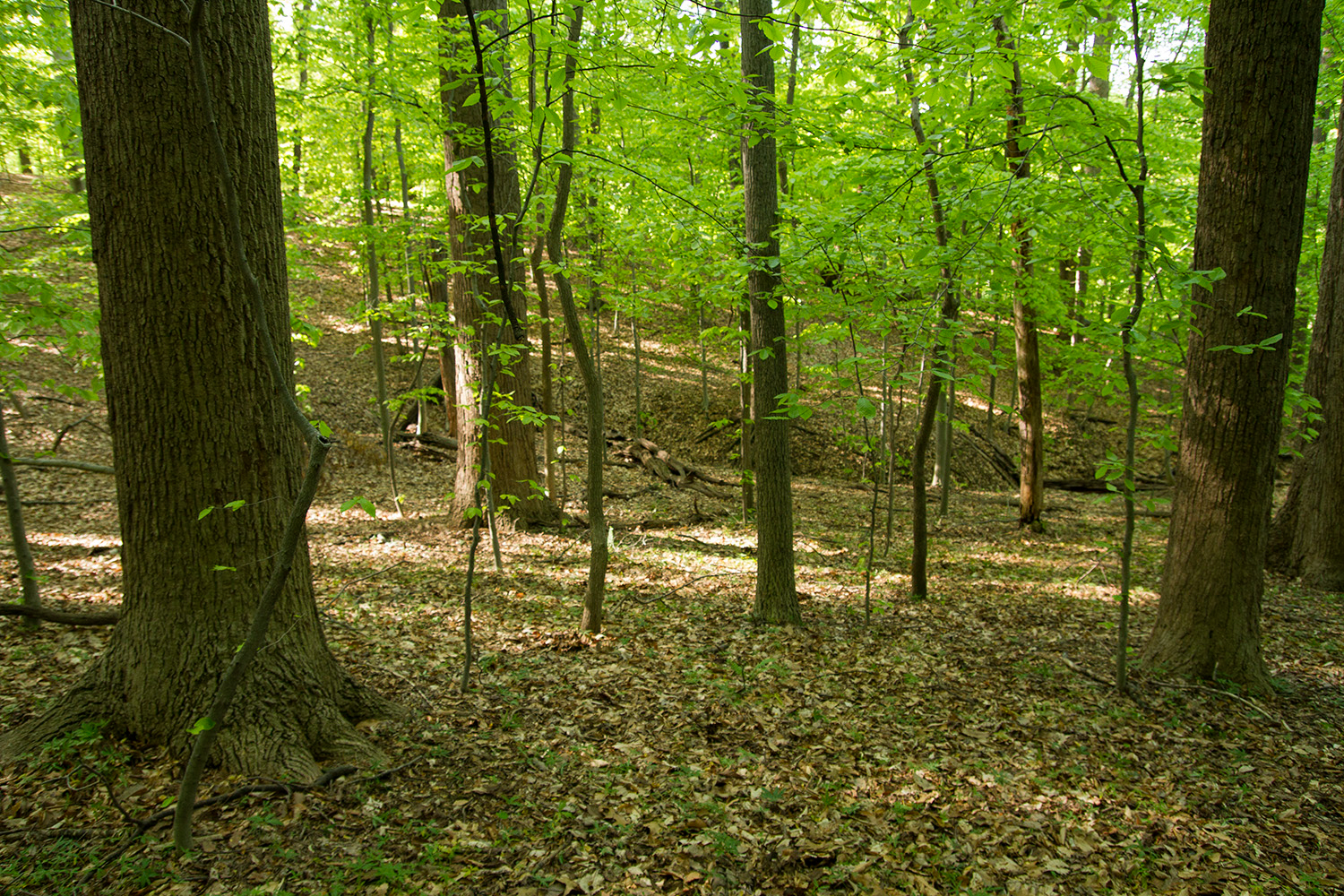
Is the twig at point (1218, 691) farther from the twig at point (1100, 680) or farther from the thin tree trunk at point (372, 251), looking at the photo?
the thin tree trunk at point (372, 251)

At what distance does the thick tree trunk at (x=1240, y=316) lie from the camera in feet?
13.3

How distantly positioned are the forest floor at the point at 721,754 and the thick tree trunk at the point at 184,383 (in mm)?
320

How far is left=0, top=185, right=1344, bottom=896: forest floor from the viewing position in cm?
271

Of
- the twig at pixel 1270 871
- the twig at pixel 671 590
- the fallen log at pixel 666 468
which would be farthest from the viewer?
the fallen log at pixel 666 468

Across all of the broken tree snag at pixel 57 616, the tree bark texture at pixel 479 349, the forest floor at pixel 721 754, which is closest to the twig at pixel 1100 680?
the forest floor at pixel 721 754

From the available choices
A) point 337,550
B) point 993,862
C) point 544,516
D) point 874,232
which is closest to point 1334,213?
point 874,232

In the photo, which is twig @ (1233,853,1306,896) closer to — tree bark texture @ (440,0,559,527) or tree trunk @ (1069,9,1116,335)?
tree trunk @ (1069,9,1116,335)

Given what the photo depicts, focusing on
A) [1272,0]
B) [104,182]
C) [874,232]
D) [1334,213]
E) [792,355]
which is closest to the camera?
[104,182]

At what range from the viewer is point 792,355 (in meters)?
18.6

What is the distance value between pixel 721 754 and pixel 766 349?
3009 mm

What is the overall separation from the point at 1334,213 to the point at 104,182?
10.3 metres

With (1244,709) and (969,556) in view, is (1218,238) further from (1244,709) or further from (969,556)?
(969,556)

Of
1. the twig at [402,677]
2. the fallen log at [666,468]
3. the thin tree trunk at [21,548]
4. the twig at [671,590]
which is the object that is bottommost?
the twig at [671,590]

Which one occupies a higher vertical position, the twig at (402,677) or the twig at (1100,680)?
the twig at (402,677)
